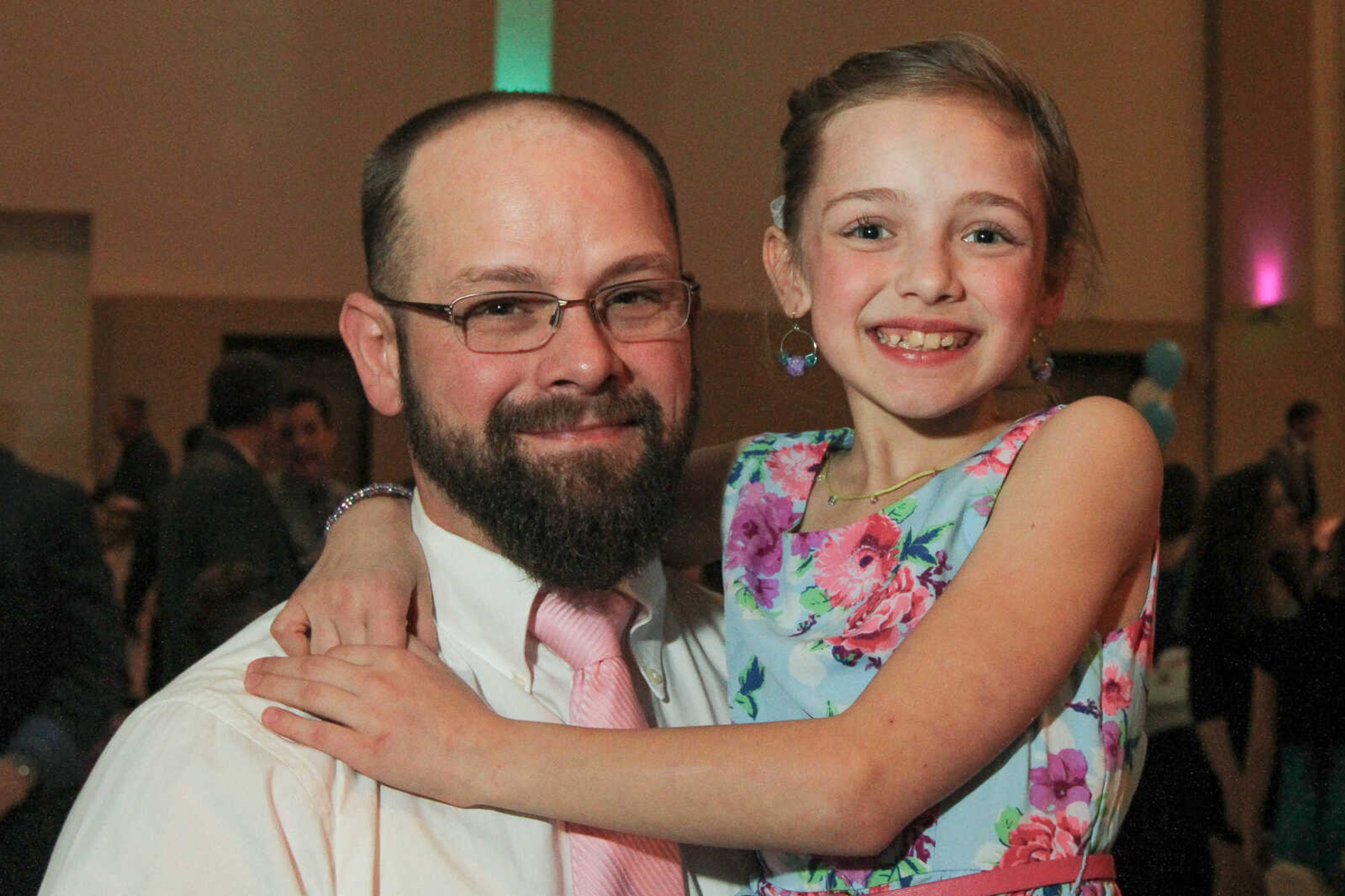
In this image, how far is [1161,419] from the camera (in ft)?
15.9

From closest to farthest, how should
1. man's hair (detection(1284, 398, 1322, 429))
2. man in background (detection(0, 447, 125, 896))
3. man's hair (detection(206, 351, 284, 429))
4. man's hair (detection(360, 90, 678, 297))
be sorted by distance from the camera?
A: man's hair (detection(360, 90, 678, 297)), man in background (detection(0, 447, 125, 896)), man's hair (detection(206, 351, 284, 429)), man's hair (detection(1284, 398, 1322, 429))

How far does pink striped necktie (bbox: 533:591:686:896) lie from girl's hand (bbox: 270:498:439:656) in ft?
0.46

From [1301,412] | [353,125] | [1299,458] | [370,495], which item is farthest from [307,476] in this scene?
[1301,412]

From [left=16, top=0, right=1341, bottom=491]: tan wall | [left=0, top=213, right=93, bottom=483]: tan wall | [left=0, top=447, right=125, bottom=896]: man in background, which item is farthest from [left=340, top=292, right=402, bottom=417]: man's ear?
[left=0, top=213, right=93, bottom=483]: tan wall

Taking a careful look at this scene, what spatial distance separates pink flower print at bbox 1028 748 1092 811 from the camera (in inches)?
51.9

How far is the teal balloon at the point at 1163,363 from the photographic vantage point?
509 centimetres

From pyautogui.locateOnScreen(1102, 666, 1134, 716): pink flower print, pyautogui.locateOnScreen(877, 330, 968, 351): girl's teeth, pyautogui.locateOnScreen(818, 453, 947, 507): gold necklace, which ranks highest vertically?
pyautogui.locateOnScreen(877, 330, 968, 351): girl's teeth

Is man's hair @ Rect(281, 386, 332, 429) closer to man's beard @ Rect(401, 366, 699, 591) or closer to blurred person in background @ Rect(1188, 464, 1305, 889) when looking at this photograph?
man's beard @ Rect(401, 366, 699, 591)

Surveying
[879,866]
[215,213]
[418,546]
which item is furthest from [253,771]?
[215,213]

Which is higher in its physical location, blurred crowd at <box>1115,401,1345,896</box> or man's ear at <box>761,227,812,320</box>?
A: man's ear at <box>761,227,812,320</box>

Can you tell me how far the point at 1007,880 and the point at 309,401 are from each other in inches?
111

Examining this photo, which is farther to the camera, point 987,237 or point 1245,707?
point 1245,707

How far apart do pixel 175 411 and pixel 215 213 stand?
589 mm

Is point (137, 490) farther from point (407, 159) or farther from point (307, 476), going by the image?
point (407, 159)
